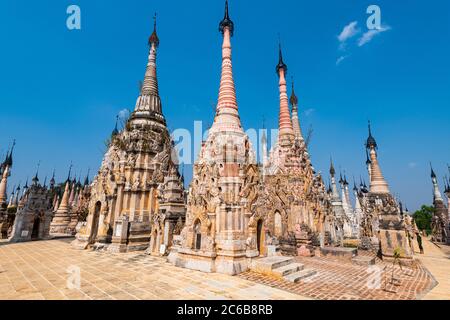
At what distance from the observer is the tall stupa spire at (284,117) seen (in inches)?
783

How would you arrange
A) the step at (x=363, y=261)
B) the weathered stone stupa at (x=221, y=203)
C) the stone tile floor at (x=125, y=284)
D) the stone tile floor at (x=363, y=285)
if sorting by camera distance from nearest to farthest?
the stone tile floor at (x=125, y=284), the stone tile floor at (x=363, y=285), the weathered stone stupa at (x=221, y=203), the step at (x=363, y=261)

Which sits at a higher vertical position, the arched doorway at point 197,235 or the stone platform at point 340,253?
the arched doorway at point 197,235

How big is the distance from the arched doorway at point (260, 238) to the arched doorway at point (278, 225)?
5.52 metres

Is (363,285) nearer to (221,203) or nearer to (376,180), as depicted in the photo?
(221,203)

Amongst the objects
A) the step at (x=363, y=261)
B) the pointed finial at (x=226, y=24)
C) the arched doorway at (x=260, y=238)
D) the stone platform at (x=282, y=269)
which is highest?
the pointed finial at (x=226, y=24)

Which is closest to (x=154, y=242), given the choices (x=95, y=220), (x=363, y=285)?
(x=95, y=220)

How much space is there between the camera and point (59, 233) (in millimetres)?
31719

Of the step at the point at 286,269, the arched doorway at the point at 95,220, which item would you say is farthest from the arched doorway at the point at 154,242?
the step at the point at 286,269

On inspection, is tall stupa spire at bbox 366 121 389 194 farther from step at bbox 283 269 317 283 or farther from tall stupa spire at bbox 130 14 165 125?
tall stupa spire at bbox 130 14 165 125

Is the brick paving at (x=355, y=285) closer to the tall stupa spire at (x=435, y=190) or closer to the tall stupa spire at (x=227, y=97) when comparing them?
the tall stupa spire at (x=227, y=97)

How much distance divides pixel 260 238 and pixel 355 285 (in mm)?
4609

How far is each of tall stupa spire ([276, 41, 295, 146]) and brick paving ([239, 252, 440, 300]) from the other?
456 inches

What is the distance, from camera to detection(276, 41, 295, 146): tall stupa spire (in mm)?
19888
